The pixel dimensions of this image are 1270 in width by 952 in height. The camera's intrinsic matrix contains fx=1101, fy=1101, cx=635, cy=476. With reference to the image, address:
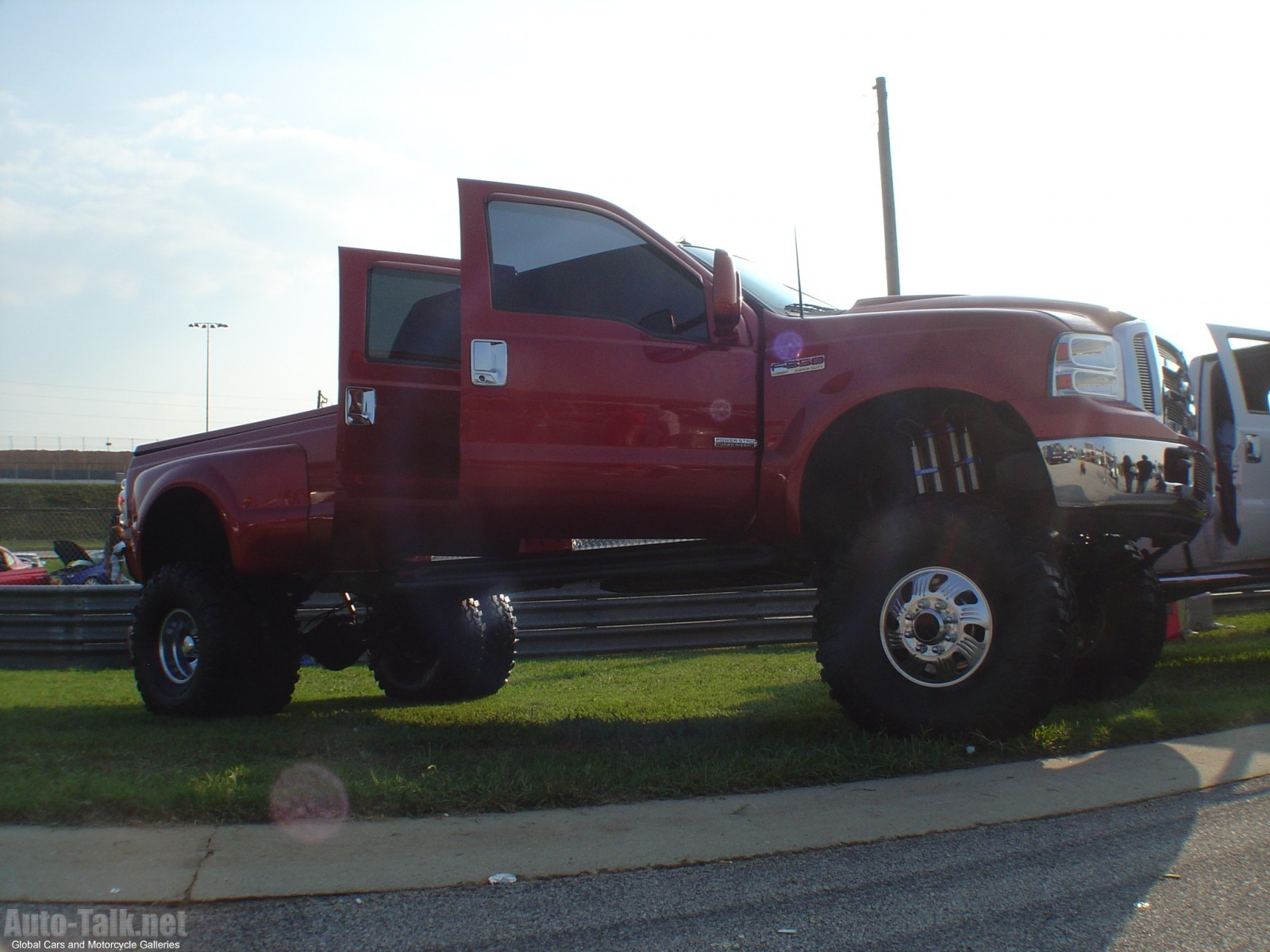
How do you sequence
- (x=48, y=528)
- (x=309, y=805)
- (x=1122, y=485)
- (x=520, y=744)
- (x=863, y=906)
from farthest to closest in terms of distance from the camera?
1. (x=48, y=528)
2. (x=520, y=744)
3. (x=1122, y=485)
4. (x=309, y=805)
5. (x=863, y=906)

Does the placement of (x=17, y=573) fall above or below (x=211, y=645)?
above

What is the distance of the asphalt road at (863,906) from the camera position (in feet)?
8.45

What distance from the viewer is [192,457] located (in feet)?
21.4

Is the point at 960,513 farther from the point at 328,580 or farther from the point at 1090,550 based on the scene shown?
the point at 328,580

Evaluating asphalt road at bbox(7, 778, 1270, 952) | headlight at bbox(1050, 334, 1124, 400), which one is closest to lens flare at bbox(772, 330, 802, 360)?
headlight at bbox(1050, 334, 1124, 400)

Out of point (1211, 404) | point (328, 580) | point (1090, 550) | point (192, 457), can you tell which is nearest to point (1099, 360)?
point (1090, 550)

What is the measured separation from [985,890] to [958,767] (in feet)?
4.32

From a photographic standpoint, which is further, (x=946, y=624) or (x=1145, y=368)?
(x=1145, y=368)

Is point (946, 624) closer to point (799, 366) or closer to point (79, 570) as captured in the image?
point (799, 366)

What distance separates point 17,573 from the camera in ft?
52.9

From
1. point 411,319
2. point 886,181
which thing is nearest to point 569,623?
point 411,319

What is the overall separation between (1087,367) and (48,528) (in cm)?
5068

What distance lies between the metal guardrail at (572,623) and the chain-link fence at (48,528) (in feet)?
116

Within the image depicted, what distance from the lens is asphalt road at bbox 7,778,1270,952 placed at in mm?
2574
